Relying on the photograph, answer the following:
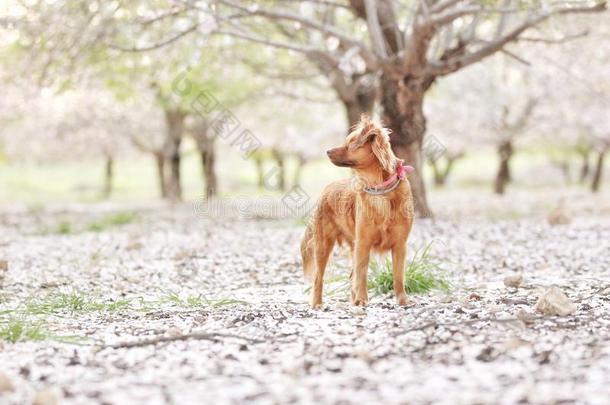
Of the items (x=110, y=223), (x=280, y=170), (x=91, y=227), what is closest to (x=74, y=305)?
(x=91, y=227)

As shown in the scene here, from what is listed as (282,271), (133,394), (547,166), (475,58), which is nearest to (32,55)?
(282,271)

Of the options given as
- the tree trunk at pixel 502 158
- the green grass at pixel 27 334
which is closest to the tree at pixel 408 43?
the green grass at pixel 27 334

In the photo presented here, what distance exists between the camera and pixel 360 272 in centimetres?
624

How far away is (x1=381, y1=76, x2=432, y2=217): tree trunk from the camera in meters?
12.8

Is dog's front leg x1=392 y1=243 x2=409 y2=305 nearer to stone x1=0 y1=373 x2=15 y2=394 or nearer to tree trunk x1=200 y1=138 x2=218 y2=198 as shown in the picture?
stone x1=0 y1=373 x2=15 y2=394

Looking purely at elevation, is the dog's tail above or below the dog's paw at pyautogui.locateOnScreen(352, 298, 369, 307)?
above

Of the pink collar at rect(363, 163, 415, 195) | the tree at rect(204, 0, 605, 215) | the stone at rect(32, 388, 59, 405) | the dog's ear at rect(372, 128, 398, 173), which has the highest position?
the tree at rect(204, 0, 605, 215)

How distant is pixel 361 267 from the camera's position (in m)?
6.20

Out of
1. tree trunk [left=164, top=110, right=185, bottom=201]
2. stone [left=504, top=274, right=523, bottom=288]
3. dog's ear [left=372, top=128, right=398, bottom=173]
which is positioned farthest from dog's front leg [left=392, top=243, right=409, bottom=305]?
tree trunk [left=164, top=110, right=185, bottom=201]

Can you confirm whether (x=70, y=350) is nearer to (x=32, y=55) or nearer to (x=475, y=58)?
(x=32, y=55)

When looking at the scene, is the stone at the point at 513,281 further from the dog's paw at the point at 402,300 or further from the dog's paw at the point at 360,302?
the dog's paw at the point at 360,302

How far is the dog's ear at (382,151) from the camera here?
583 centimetres

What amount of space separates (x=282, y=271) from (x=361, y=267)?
3.05 m

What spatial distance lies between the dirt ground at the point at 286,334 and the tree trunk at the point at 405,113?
9.89ft
